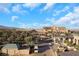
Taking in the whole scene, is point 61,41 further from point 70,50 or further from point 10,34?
point 10,34

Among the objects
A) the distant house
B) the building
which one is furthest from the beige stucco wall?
the building

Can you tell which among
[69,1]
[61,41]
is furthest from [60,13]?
[61,41]

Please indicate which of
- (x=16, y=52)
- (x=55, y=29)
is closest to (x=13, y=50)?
(x=16, y=52)

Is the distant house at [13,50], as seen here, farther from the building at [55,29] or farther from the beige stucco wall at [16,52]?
the building at [55,29]

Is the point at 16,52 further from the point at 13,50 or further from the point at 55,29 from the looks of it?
the point at 55,29

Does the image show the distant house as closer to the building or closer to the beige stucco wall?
the beige stucco wall

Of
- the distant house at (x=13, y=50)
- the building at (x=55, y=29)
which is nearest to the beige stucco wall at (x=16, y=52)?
the distant house at (x=13, y=50)

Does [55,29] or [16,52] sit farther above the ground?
[55,29]

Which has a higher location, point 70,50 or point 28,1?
point 28,1
